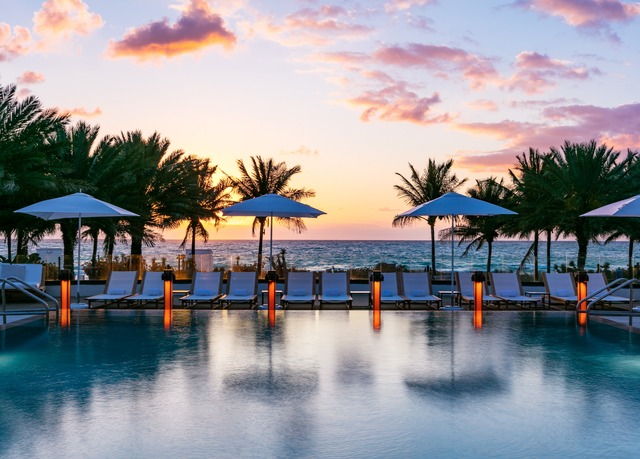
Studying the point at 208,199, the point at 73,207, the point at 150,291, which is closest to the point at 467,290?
the point at 150,291

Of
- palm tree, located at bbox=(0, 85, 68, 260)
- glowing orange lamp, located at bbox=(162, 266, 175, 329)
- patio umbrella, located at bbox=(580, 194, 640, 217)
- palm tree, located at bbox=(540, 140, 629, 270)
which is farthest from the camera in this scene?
palm tree, located at bbox=(540, 140, 629, 270)

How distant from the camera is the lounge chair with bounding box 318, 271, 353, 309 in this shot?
51.2 feet

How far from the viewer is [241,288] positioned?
15.9 metres

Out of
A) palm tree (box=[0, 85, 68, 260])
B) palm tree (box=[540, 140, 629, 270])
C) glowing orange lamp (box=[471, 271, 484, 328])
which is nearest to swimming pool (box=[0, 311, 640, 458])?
glowing orange lamp (box=[471, 271, 484, 328])

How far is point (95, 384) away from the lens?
7188 millimetres

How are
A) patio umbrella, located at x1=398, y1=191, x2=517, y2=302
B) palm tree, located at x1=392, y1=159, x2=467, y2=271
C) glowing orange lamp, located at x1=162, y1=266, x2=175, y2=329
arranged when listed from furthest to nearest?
palm tree, located at x1=392, y1=159, x2=467, y2=271 < patio umbrella, located at x1=398, y1=191, x2=517, y2=302 < glowing orange lamp, located at x1=162, y1=266, x2=175, y2=329

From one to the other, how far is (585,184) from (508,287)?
9.35 meters

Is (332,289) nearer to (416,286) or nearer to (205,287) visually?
(416,286)

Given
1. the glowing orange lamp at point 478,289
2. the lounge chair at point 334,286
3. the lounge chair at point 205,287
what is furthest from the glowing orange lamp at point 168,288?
the glowing orange lamp at point 478,289

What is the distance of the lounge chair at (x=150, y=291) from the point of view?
15.6 meters

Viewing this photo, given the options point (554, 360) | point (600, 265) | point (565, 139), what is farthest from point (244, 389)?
point (565, 139)

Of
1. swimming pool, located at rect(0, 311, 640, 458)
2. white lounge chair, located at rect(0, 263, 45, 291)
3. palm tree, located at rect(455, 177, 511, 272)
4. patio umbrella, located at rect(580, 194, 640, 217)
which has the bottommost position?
swimming pool, located at rect(0, 311, 640, 458)

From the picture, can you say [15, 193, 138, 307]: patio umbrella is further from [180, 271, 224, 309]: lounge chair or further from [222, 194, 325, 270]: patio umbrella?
[222, 194, 325, 270]: patio umbrella

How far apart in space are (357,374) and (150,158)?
64.7 feet
